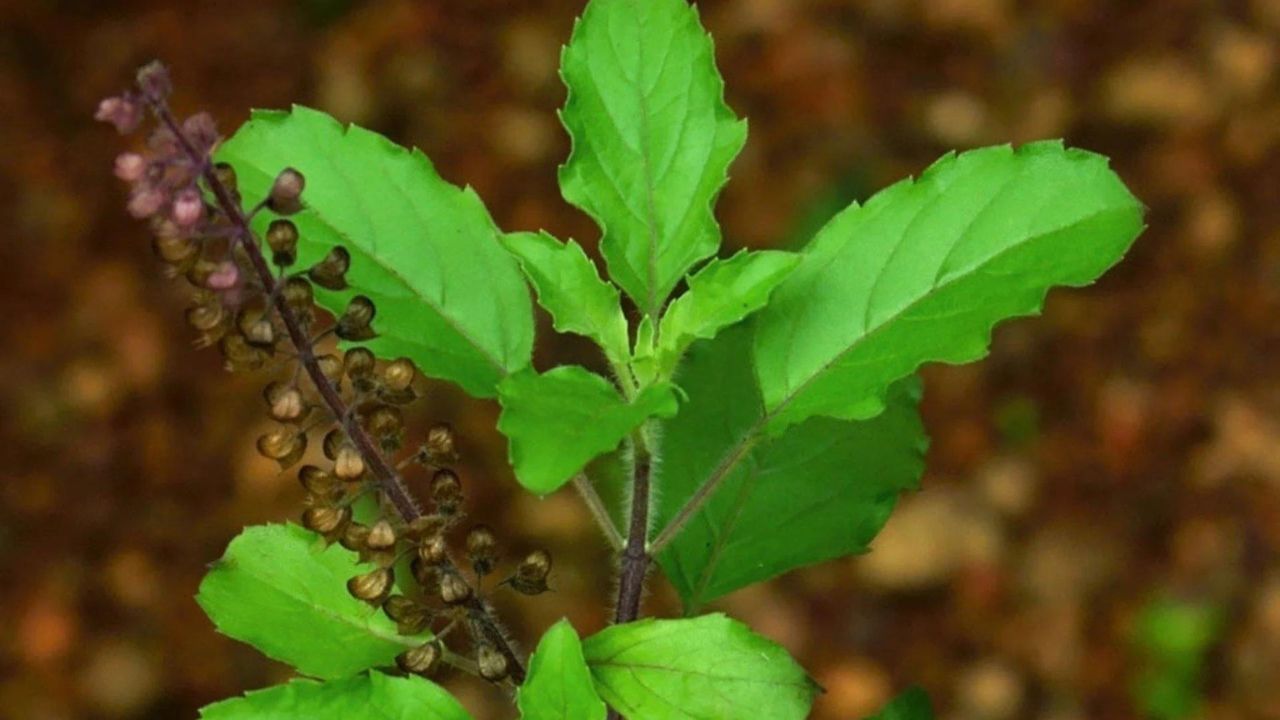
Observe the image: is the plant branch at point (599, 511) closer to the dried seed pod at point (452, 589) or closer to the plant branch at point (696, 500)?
the plant branch at point (696, 500)

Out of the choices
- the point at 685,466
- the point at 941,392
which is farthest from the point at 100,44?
the point at 685,466

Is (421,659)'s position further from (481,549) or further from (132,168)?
(132,168)

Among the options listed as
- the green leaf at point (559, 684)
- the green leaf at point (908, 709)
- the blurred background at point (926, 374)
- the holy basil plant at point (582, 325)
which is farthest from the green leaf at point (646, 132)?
the blurred background at point (926, 374)

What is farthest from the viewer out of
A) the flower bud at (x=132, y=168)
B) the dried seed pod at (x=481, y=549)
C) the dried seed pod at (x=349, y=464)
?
the dried seed pod at (x=481, y=549)

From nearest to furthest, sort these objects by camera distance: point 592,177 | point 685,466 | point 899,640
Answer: point 592,177 → point 685,466 → point 899,640

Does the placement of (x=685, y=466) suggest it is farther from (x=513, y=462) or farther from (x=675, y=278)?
(x=513, y=462)
